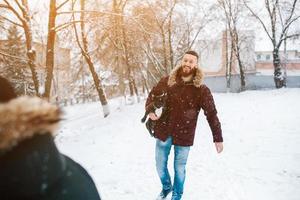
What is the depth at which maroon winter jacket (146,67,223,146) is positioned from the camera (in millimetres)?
6012

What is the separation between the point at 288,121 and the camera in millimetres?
16922

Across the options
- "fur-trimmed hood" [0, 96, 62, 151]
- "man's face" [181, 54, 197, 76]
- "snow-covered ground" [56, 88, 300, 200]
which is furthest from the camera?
"snow-covered ground" [56, 88, 300, 200]

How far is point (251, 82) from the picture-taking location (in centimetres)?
6456

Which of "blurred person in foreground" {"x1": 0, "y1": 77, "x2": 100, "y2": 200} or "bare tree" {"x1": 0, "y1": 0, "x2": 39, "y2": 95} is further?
"bare tree" {"x1": 0, "y1": 0, "x2": 39, "y2": 95}

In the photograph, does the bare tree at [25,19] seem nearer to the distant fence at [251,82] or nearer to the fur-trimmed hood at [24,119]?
the fur-trimmed hood at [24,119]

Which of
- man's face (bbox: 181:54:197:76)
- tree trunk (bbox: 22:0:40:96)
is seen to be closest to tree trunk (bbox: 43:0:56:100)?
tree trunk (bbox: 22:0:40:96)

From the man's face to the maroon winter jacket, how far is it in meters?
0.08

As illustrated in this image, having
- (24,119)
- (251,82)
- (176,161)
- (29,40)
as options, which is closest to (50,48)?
(29,40)

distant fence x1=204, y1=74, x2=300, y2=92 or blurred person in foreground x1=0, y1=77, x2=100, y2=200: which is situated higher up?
blurred person in foreground x1=0, y1=77, x2=100, y2=200

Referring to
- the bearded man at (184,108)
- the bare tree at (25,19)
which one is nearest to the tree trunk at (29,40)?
the bare tree at (25,19)

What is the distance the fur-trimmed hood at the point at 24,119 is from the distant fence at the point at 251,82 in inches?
2335

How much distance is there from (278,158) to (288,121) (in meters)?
6.87

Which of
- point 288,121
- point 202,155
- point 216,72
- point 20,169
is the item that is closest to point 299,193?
point 202,155

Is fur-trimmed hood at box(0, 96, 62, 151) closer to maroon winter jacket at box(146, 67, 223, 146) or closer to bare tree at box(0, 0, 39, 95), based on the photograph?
maroon winter jacket at box(146, 67, 223, 146)
